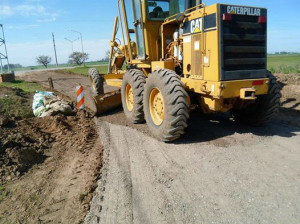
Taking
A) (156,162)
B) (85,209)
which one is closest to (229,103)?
(156,162)

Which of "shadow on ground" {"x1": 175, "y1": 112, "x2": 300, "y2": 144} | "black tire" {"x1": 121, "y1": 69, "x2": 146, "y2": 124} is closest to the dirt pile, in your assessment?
"shadow on ground" {"x1": 175, "y1": 112, "x2": 300, "y2": 144}

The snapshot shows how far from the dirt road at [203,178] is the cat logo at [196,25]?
85.5 inches

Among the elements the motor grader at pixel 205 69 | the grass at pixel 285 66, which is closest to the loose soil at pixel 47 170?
the motor grader at pixel 205 69

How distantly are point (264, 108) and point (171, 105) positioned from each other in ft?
7.23

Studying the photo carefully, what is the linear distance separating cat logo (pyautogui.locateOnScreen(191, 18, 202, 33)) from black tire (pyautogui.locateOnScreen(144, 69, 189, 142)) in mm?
943

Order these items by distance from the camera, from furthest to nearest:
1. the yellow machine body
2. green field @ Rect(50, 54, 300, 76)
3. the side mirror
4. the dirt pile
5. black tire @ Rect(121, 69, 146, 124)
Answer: green field @ Rect(50, 54, 300, 76)
the dirt pile
black tire @ Rect(121, 69, 146, 124)
the side mirror
the yellow machine body

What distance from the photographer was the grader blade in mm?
7551

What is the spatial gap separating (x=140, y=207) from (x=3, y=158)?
2715 millimetres

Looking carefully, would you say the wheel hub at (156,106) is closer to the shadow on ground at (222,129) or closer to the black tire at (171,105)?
the black tire at (171,105)

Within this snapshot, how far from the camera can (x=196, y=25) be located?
4832 millimetres

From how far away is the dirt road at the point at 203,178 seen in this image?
2842 mm

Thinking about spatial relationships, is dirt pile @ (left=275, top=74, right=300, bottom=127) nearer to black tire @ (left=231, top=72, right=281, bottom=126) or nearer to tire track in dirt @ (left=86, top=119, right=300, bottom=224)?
black tire @ (left=231, top=72, right=281, bottom=126)

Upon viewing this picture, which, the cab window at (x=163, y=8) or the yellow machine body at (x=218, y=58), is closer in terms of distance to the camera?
the yellow machine body at (x=218, y=58)

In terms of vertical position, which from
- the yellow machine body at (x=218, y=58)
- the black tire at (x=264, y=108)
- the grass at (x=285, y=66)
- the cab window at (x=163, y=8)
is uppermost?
the cab window at (x=163, y=8)
